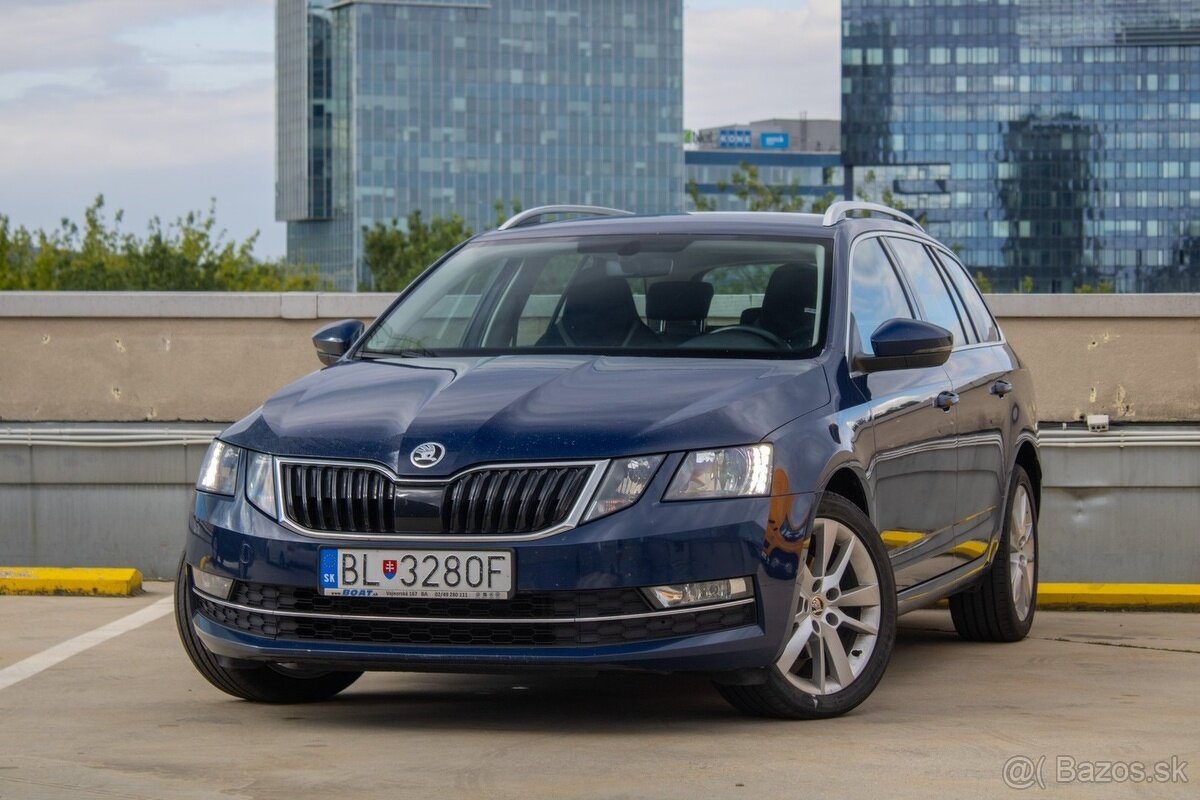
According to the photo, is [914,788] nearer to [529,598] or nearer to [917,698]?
[529,598]

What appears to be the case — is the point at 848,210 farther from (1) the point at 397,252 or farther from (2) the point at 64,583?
(1) the point at 397,252

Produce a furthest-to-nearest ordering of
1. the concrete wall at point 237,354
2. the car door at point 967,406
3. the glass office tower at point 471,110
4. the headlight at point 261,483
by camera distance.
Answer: the glass office tower at point 471,110, the concrete wall at point 237,354, the car door at point 967,406, the headlight at point 261,483

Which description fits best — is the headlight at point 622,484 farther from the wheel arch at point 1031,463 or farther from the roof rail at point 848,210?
the wheel arch at point 1031,463

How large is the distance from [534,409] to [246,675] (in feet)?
4.48

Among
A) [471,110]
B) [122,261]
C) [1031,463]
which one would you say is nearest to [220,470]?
[1031,463]

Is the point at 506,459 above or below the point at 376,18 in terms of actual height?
below

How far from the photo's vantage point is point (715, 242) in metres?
6.89

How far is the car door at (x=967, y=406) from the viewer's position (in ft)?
23.6

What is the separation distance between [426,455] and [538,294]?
5.42ft

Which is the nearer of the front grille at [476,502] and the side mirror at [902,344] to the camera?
the front grille at [476,502]

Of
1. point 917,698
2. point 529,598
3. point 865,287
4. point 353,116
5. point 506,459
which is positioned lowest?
point 917,698

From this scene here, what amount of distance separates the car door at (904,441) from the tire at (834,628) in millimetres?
324

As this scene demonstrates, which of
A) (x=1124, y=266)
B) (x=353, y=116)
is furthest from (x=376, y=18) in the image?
(x=1124, y=266)

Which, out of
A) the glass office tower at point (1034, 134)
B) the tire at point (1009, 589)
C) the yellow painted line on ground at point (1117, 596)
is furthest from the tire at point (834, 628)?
the glass office tower at point (1034, 134)
